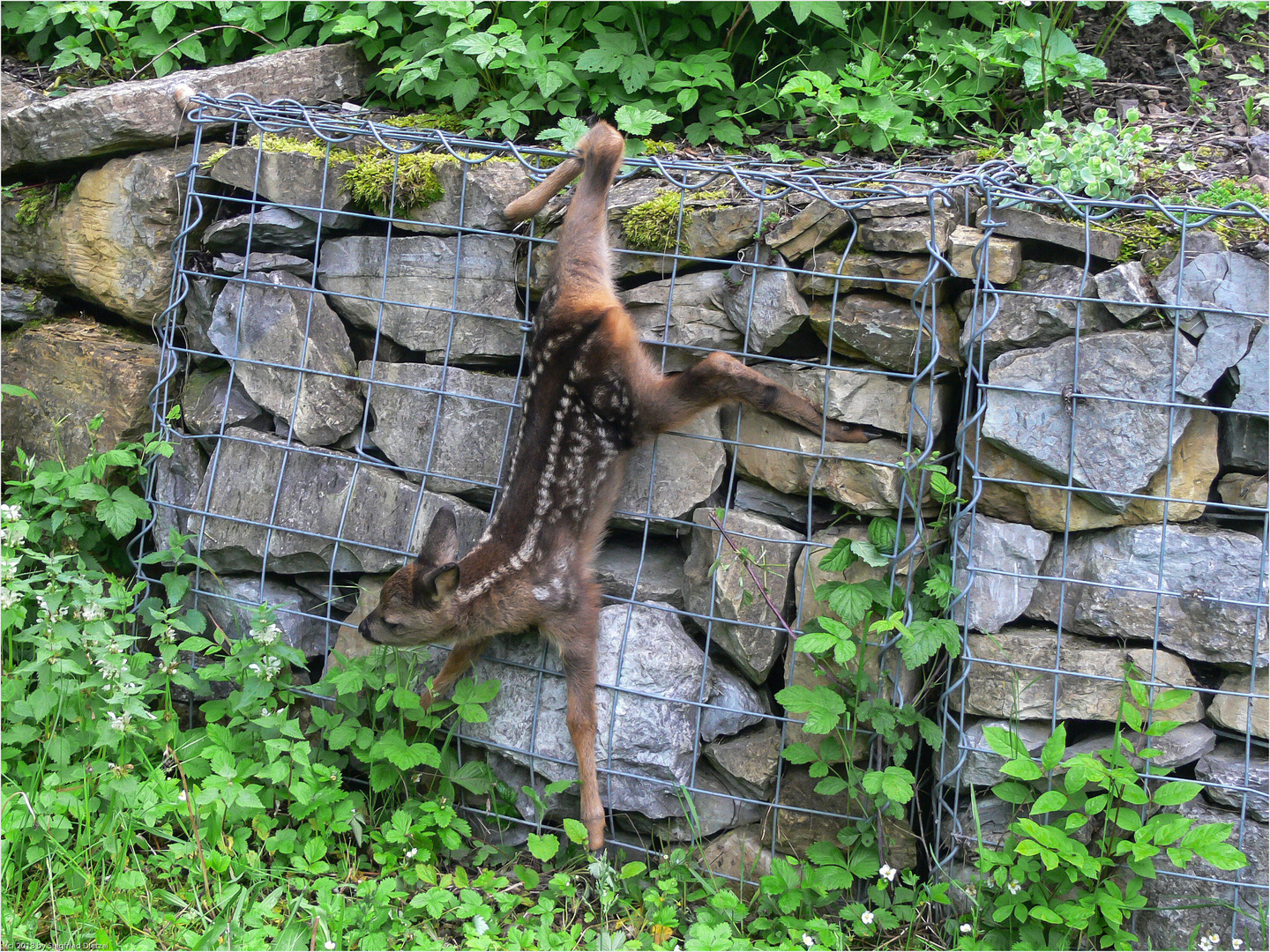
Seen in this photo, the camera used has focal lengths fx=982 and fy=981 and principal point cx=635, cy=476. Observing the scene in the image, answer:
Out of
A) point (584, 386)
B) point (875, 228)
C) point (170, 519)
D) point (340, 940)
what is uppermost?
point (875, 228)

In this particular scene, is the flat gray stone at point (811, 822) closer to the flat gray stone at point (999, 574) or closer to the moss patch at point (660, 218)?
the flat gray stone at point (999, 574)

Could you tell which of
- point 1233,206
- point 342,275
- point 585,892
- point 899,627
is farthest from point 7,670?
point 1233,206

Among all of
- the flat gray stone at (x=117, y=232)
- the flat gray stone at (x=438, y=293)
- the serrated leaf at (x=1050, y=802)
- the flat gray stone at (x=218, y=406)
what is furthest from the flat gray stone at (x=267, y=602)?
the serrated leaf at (x=1050, y=802)

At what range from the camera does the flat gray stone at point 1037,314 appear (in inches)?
153

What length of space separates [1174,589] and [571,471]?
8.09ft

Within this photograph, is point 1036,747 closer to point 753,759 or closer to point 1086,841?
point 1086,841

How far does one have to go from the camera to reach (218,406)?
489 cm

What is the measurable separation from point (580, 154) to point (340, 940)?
11.2 feet

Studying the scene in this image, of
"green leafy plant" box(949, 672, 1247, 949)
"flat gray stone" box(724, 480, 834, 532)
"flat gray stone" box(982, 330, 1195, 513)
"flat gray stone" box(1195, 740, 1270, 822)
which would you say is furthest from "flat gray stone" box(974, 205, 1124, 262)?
"flat gray stone" box(1195, 740, 1270, 822)

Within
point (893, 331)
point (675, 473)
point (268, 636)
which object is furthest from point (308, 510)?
point (893, 331)

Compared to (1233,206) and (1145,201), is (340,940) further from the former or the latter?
(1233,206)

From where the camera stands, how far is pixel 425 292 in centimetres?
469

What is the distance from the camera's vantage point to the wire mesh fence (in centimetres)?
384

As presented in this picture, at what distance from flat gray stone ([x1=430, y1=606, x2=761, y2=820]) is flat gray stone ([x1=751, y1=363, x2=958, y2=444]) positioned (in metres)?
1.18
